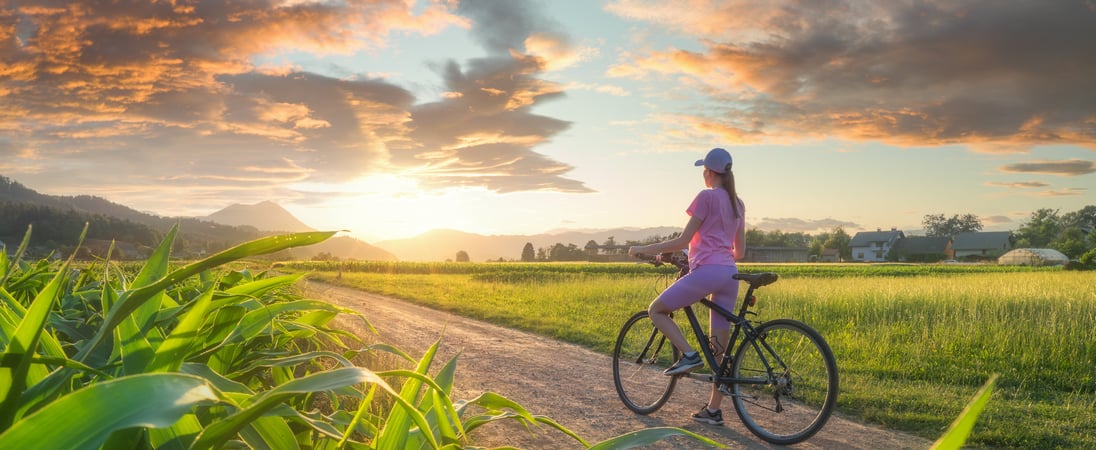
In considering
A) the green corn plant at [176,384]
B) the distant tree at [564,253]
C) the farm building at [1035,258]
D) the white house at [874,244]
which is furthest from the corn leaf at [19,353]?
the white house at [874,244]

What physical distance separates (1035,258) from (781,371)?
97.9 metres

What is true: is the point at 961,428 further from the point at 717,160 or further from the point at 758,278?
the point at 717,160

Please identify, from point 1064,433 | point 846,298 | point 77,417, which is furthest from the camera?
point 846,298

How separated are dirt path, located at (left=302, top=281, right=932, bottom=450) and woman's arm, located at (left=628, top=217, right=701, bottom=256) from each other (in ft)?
5.46

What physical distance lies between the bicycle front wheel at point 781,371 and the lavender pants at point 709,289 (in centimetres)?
40

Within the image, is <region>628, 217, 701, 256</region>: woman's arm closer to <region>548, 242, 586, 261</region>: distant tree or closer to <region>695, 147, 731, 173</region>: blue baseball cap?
<region>695, 147, 731, 173</region>: blue baseball cap

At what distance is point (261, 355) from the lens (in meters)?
1.70

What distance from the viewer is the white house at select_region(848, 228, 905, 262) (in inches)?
5103

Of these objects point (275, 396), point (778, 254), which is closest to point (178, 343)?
point (275, 396)

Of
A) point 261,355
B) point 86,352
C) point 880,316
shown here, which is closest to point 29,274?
point 261,355

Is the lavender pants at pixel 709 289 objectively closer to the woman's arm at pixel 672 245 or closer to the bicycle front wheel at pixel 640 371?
the woman's arm at pixel 672 245

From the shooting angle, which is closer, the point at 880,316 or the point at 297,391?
the point at 297,391

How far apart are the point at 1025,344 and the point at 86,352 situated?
39.8 ft

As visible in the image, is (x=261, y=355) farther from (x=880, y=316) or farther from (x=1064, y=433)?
(x=880, y=316)
